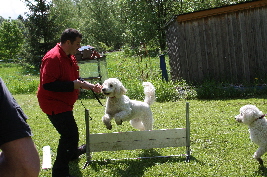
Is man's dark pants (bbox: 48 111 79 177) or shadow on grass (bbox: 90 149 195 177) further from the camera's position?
shadow on grass (bbox: 90 149 195 177)

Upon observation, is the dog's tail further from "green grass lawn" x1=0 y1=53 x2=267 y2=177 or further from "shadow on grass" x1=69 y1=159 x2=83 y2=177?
"shadow on grass" x1=69 y1=159 x2=83 y2=177

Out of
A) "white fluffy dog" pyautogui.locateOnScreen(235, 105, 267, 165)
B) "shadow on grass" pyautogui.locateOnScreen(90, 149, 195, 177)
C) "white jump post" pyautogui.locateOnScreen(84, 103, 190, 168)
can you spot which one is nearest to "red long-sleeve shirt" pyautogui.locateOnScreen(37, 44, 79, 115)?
"white jump post" pyautogui.locateOnScreen(84, 103, 190, 168)

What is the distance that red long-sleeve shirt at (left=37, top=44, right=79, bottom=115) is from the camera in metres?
4.43

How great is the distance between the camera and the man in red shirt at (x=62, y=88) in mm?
4441

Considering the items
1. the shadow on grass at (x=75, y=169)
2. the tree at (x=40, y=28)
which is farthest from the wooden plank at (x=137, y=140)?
the tree at (x=40, y=28)

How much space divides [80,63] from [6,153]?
36.3 ft

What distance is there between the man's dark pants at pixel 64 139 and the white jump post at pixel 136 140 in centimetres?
66

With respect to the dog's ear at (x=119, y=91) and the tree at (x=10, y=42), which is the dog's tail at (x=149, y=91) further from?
the tree at (x=10, y=42)

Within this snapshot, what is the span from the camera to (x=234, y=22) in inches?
488

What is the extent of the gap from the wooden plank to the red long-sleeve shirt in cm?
102

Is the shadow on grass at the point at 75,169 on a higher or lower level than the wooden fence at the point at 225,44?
lower

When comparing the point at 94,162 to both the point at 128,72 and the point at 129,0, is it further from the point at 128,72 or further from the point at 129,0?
the point at 129,0

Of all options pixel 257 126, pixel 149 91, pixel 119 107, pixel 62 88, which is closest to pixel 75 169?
pixel 119 107

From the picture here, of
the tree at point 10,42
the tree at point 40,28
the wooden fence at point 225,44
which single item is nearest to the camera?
the wooden fence at point 225,44
